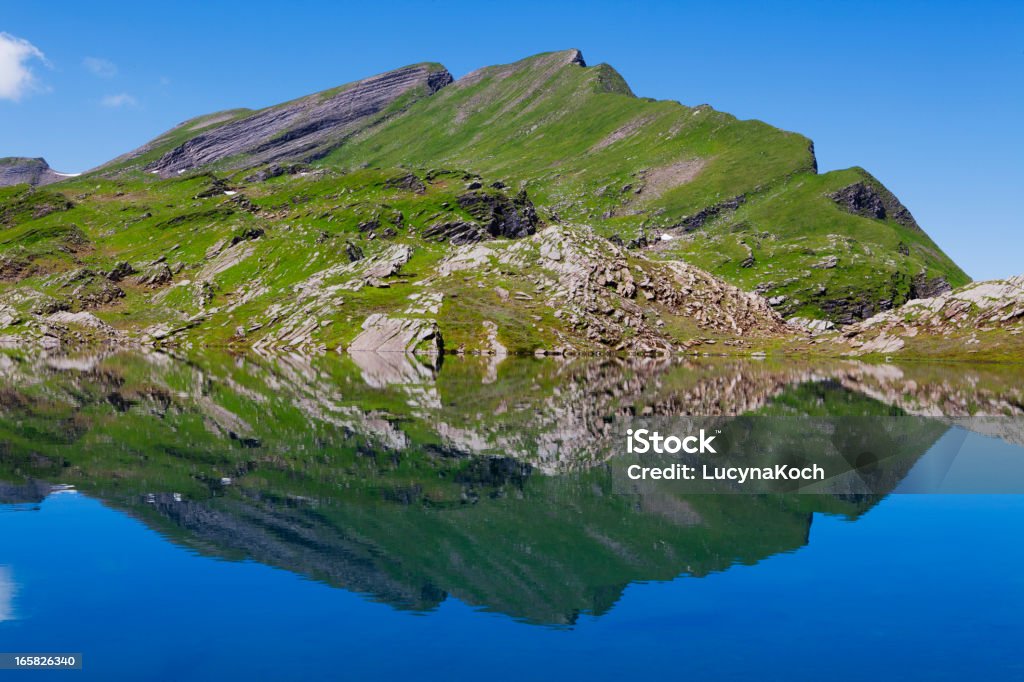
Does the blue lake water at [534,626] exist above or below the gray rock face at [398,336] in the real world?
below

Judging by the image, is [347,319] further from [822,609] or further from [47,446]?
[822,609]

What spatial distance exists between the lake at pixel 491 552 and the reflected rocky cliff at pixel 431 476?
0.70 ft

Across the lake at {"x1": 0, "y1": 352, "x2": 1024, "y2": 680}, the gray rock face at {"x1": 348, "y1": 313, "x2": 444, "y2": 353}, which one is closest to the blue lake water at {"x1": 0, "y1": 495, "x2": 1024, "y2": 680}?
the lake at {"x1": 0, "y1": 352, "x2": 1024, "y2": 680}

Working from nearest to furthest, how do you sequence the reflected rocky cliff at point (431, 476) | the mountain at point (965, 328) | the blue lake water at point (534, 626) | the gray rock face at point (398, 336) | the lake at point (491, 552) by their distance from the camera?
the blue lake water at point (534, 626) < the lake at point (491, 552) < the reflected rocky cliff at point (431, 476) < the mountain at point (965, 328) < the gray rock face at point (398, 336)

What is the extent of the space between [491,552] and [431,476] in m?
14.1

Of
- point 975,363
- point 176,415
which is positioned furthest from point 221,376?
point 975,363

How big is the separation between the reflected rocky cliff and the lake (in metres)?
0.21

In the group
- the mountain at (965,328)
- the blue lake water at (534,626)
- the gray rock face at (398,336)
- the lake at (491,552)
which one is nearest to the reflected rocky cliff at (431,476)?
the lake at (491,552)

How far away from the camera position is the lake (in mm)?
20484

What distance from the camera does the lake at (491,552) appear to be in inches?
806

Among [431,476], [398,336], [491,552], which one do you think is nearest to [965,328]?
[398,336]

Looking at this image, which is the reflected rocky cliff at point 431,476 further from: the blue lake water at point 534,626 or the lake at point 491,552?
the blue lake water at point 534,626

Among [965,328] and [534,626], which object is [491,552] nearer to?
[534,626]

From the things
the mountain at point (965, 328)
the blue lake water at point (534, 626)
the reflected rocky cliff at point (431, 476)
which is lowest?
the blue lake water at point (534, 626)
